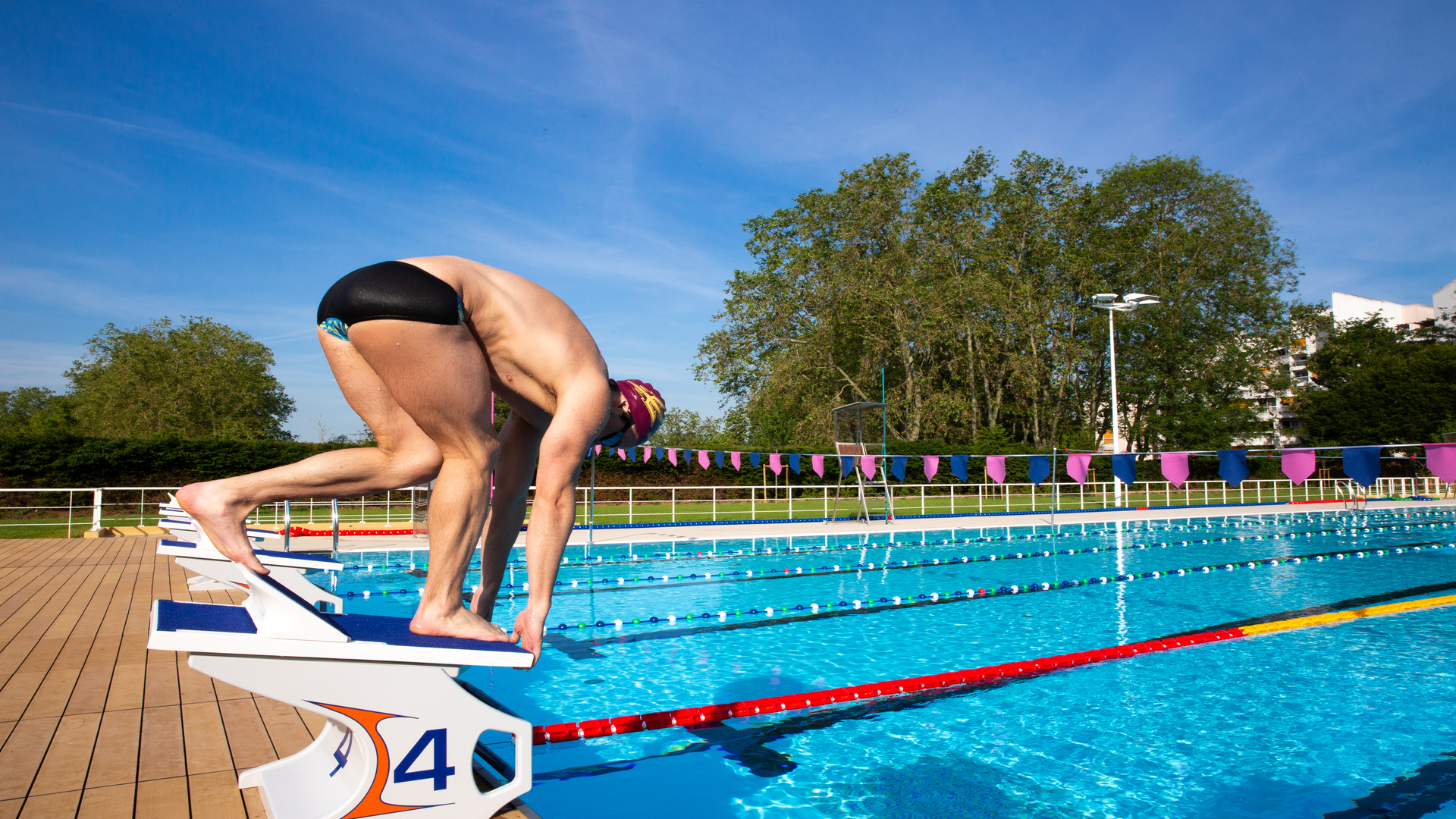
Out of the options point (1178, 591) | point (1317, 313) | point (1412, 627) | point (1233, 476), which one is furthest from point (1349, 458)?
point (1317, 313)

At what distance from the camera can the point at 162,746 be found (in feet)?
8.39

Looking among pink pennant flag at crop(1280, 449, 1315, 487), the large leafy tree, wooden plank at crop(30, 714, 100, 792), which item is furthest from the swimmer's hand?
the large leafy tree

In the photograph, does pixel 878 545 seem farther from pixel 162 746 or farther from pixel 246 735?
pixel 162 746

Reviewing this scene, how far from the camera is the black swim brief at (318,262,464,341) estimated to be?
76.4 inches

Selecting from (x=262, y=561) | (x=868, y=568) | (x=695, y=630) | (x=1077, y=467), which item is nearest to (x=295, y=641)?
(x=262, y=561)

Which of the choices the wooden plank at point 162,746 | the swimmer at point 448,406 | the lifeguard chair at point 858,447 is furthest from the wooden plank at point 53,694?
the lifeguard chair at point 858,447

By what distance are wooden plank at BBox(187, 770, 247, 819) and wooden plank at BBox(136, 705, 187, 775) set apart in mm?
106

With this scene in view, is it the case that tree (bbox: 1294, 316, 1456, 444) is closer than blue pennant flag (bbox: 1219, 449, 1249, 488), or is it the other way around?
blue pennant flag (bbox: 1219, 449, 1249, 488)

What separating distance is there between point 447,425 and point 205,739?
166 centimetres

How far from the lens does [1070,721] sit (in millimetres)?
3629

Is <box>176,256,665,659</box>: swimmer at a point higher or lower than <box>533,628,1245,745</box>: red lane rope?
higher

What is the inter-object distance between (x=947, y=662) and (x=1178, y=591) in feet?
14.3

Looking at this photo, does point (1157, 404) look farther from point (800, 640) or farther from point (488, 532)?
point (488, 532)

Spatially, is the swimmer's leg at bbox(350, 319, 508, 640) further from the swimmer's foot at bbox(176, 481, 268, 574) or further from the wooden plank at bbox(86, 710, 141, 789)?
the wooden plank at bbox(86, 710, 141, 789)
